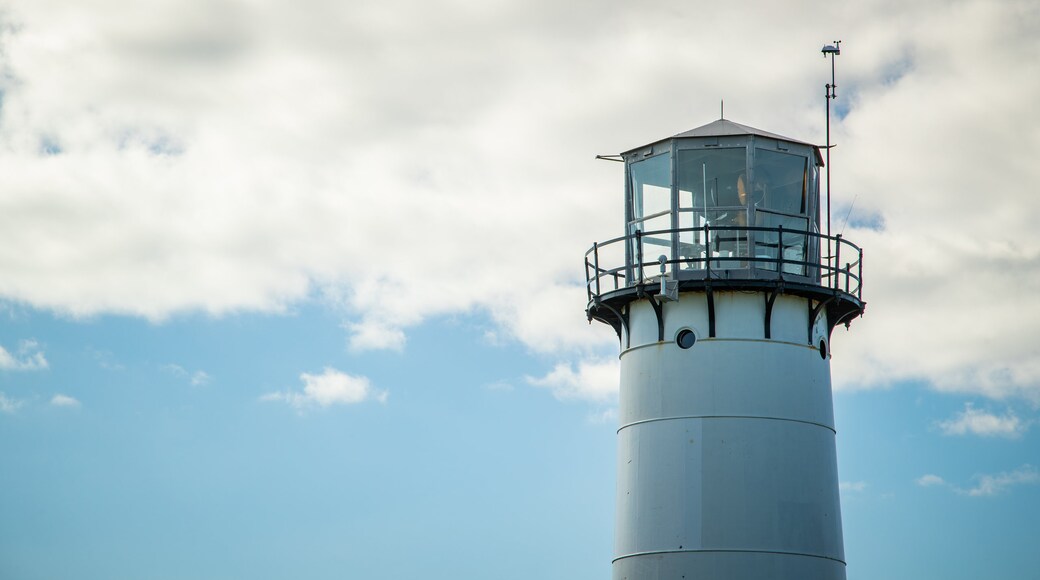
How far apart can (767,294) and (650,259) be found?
2.36m

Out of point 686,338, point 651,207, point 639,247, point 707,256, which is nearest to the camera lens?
point 707,256

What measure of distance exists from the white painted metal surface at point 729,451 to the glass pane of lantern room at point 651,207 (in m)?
0.99

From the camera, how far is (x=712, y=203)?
91.1ft

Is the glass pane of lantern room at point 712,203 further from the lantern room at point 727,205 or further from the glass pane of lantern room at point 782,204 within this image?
the glass pane of lantern room at point 782,204

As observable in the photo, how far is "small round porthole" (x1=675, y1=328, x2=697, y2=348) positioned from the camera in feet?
88.3

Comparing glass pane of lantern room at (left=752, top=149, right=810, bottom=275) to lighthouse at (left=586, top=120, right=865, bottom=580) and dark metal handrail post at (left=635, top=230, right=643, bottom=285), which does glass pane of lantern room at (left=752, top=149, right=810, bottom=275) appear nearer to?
lighthouse at (left=586, top=120, right=865, bottom=580)

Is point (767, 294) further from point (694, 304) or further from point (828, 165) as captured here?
point (828, 165)

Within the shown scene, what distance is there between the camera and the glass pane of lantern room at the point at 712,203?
1076 inches

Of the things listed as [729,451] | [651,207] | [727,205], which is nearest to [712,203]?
[727,205]

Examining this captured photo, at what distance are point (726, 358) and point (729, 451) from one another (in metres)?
1.75

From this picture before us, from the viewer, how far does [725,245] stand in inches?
1077

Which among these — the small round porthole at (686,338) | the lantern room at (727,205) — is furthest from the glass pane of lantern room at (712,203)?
the small round porthole at (686,338)

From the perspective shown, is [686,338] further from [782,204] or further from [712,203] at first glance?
[782,204]

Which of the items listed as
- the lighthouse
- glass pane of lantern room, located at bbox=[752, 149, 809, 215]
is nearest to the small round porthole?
the lighthouse
